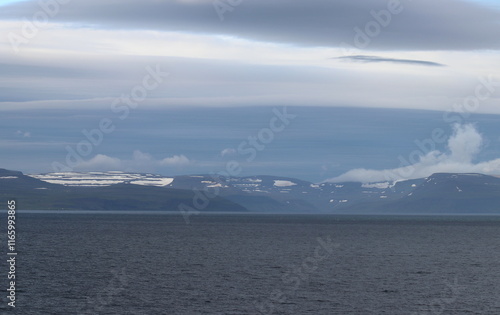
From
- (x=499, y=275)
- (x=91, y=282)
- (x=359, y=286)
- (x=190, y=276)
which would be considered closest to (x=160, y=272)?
(x=190, y=276)

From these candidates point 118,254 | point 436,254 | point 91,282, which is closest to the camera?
point 91,282

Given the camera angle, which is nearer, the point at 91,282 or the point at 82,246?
the point at 91,282

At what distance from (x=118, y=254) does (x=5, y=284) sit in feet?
183

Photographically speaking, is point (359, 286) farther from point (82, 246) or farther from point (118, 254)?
point (82, 246)

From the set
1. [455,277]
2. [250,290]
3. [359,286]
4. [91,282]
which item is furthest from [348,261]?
[91,282]

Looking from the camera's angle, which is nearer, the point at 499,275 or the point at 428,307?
the point at 428,307

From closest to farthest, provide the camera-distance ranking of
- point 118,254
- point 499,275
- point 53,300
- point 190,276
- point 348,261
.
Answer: point 53,300
point 190,276
point 499,275
point 348,261
point 118,254

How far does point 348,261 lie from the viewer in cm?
13725

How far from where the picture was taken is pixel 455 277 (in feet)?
371

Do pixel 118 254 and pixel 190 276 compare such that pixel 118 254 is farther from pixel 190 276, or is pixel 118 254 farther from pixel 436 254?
pixel 436 254

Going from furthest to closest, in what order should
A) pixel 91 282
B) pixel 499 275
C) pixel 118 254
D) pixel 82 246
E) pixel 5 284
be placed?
pixel 82 246
pixel 118 254
pixel 499 275
pixel 91 282
pixel 5 284

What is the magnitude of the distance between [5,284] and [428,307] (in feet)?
172

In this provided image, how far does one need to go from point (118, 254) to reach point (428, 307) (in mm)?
79813

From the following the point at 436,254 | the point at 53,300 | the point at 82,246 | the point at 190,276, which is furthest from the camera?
the point at 82,246
